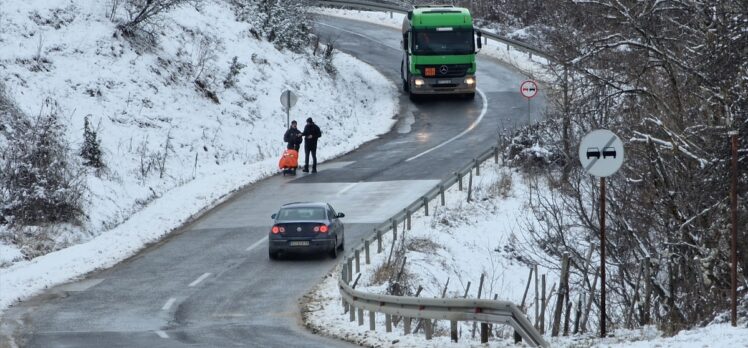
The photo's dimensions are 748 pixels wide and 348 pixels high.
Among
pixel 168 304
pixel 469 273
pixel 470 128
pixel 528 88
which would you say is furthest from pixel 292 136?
pixel 168 304

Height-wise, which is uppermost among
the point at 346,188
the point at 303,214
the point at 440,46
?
the point at 440,46

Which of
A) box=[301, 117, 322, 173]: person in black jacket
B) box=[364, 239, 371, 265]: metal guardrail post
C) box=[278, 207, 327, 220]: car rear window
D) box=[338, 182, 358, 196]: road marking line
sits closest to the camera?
box=[364, 239, 371, 265]: metal guardrail post

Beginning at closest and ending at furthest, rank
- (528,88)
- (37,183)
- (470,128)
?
(37,183), (528,88), (470,128)

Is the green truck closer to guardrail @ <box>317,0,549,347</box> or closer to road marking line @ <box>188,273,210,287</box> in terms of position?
road marking line @ <box>188,273,210,287</box>

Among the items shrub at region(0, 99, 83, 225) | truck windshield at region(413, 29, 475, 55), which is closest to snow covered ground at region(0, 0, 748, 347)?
shrub at region(0, 99, 83, 225)

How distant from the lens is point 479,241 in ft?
101

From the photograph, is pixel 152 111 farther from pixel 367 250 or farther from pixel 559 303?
pixel 559 303

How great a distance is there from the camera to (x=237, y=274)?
79.7 ft

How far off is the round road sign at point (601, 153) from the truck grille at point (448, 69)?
3215 centimetres

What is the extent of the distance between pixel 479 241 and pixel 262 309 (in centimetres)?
1116

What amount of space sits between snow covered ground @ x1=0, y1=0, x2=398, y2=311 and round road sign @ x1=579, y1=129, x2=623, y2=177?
486 inches

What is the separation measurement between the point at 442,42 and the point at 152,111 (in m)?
14.1

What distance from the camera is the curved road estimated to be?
1848 cm

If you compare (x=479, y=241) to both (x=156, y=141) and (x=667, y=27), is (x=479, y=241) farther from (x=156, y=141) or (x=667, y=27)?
(x=156, y=141)
